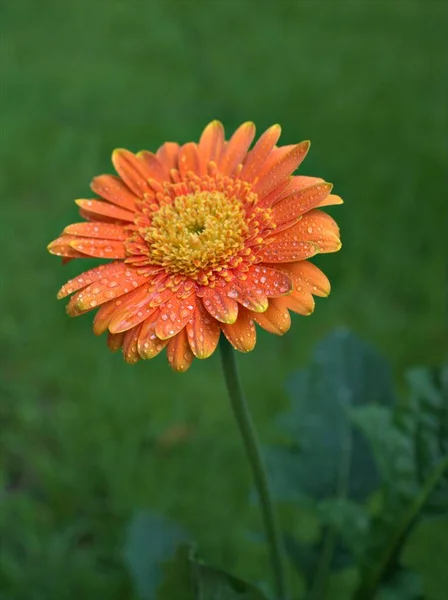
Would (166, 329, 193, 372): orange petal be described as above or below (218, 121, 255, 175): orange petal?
below

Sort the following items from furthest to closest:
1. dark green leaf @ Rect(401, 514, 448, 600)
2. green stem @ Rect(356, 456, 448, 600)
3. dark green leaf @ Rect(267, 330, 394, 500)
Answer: dark green leaf @ Rect(401, 514, 448, 600) < dark green leaf @ Rect(267, 330, 394, 500) < green stem @ Rect(356, 456, 448, 600)

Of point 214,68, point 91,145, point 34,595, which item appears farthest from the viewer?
point 214,68

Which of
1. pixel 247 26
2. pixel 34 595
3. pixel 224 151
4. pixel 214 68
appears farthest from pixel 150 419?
pixel 247 26

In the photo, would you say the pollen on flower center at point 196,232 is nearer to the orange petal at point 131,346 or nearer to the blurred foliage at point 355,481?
the orange petal at point 131,346

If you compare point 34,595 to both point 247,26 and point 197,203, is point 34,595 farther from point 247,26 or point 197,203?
point 247,26

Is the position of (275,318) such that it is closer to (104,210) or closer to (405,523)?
(104,210)

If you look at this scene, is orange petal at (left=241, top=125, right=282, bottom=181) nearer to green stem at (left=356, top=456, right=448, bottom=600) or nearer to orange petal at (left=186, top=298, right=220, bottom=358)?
orange petal at (left=186, top=298, right=220, bottom=358)

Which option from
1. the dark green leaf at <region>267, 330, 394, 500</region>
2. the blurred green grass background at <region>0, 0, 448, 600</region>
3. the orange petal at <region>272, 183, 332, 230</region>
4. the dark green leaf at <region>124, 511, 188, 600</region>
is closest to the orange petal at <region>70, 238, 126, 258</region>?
the orange petal at <region>272, 183, 332, 230</region>
